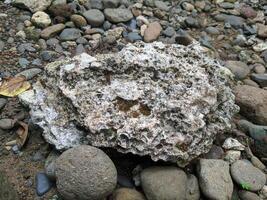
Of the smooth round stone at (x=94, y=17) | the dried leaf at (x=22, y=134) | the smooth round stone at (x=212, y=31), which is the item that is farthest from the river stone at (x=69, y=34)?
the smooth round stone at (x=212, y=31)

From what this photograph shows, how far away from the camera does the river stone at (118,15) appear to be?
193 inches

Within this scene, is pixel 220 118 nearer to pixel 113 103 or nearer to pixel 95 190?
pixel 113 103

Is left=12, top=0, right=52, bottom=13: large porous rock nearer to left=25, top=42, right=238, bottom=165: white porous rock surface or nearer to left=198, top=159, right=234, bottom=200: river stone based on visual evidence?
left=25, top=42, right=238, bottom=165: white porous rock surface

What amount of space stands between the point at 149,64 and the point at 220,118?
679mm

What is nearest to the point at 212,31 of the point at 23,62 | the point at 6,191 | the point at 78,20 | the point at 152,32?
the point at 152,32

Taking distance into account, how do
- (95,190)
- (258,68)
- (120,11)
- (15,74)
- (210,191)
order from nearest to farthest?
1. (95,190)
2. (210,191)
3. (15,74)
4. (258,68)
5. (120,11)

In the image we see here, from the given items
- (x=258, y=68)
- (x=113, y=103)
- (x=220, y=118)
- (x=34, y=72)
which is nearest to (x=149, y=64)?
(x=113, y=103)

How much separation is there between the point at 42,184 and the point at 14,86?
1.06 metres

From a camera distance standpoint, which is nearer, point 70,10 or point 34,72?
point 34,72

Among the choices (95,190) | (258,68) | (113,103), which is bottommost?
(258,68)

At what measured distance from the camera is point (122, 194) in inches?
124

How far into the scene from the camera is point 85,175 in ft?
9.74

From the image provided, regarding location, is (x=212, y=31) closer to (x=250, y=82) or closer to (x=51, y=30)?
(x=250, y=82)

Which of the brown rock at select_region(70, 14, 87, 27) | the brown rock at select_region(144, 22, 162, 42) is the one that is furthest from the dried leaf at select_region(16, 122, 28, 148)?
the brown rock at select_region(144, 22, 162, 42)
